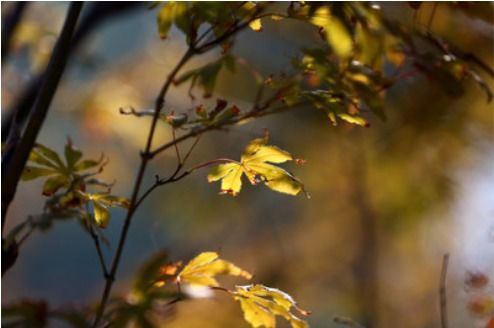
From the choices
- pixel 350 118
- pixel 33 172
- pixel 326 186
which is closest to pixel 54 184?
pixel 33 172

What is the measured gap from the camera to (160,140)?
230 centimetres

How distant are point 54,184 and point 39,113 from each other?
0.08 metres

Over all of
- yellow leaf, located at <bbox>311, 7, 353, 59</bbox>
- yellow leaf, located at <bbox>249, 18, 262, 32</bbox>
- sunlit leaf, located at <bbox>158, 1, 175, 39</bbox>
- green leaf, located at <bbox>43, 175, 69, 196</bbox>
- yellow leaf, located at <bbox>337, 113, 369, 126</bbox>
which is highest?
yellow leaf, located at <bbox>311, 7, 353, 59</bbox>

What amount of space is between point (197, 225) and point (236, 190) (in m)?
1.75

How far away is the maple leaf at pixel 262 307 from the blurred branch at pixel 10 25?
46 centimetres

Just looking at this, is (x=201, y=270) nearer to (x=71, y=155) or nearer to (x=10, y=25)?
(x=71, y=155)

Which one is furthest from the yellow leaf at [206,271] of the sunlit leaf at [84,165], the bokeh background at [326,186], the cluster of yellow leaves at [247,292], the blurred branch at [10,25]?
the bokeh background at [326,186]

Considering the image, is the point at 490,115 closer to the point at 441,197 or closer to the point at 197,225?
the point at 441,197

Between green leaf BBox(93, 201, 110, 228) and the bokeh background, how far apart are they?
Answer: 847 millimetres

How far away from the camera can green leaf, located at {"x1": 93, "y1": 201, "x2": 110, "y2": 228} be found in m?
0.60

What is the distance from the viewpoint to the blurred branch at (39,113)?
0.58m

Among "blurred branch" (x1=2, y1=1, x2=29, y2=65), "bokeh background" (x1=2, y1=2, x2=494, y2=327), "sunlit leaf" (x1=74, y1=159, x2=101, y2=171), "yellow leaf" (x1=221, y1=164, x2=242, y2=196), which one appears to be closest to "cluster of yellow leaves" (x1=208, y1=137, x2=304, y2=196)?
"yellow leaf" (x1=221, y1=164, x2=242, y2=196)

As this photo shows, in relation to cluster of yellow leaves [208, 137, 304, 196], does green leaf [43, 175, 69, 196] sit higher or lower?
lower

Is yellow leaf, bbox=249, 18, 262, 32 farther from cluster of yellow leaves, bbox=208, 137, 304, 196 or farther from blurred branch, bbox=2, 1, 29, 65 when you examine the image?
blurred branch, bbox=2, 1, 29, 65
